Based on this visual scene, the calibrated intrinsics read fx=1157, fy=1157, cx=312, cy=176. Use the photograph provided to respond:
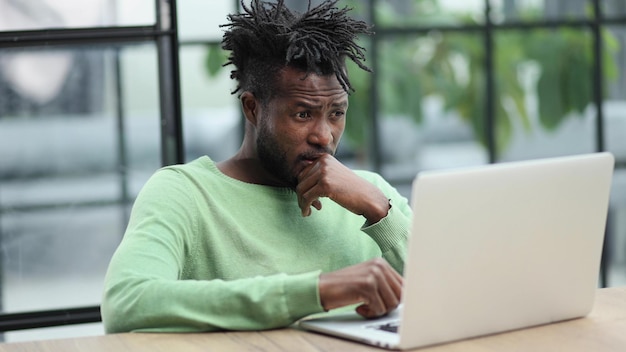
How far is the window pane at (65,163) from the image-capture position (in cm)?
328

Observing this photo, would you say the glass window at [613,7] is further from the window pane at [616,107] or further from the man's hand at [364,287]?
the man's hand at [364,287]

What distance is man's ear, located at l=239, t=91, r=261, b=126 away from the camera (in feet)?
7.47

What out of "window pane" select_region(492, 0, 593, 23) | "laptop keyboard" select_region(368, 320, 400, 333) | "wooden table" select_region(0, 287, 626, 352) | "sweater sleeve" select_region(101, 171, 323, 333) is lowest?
"wooden table" select_region(0, 287, 626, 352)

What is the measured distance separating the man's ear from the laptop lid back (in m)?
0.73

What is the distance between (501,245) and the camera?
1678mm

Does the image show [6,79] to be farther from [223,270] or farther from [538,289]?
[538,289]

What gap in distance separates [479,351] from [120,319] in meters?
0.58

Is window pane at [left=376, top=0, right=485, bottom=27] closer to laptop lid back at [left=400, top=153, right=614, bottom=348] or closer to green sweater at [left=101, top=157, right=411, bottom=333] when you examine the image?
green sweater at [left=101, top=157, right=411, bottom=333]

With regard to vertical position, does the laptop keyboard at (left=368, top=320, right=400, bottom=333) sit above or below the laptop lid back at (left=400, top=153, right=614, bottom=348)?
below

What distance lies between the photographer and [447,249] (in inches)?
63.4

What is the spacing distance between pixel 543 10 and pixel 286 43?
9.74 feet

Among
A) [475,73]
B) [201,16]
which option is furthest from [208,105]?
[475,73]

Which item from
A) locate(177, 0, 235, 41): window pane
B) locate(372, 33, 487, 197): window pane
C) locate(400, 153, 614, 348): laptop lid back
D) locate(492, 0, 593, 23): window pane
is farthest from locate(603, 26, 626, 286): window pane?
locate(400, 153, 614, 348): laptop lid back

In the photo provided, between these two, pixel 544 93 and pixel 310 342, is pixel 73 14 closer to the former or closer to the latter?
pixel 310 342
